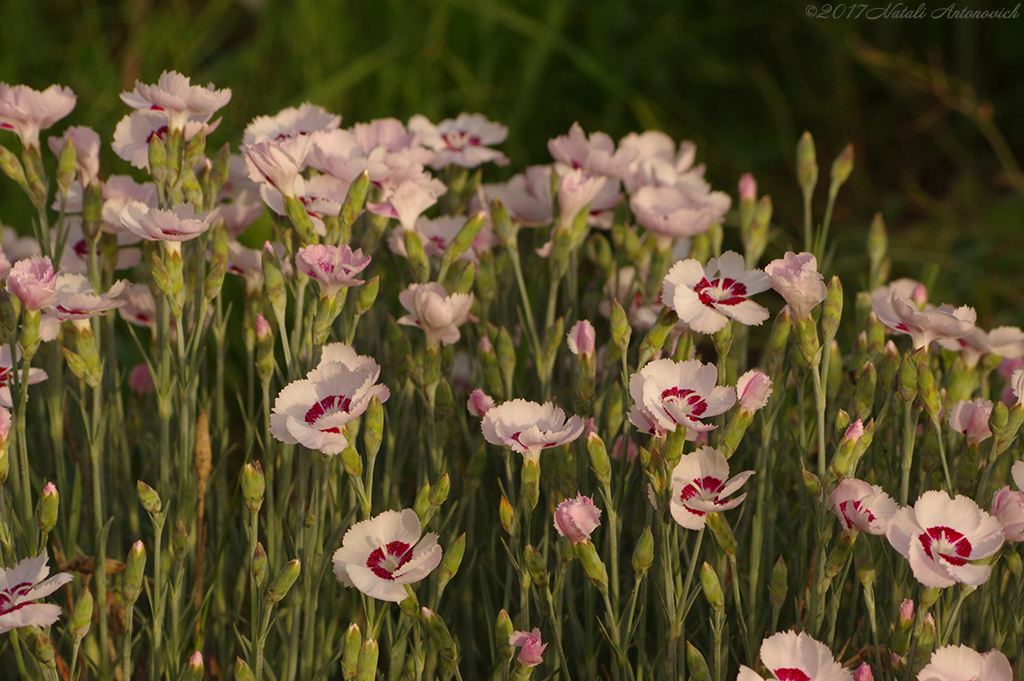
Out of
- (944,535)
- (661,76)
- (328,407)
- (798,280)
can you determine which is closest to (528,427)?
(328,407)

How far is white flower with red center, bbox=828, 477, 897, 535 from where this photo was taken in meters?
0.97

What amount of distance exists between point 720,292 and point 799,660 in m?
0.43

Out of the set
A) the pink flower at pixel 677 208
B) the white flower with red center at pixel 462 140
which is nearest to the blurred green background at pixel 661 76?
the white flower with red center at pixel 462 140

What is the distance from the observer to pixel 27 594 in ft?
3.04

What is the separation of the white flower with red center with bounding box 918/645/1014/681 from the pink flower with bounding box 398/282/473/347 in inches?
26.1

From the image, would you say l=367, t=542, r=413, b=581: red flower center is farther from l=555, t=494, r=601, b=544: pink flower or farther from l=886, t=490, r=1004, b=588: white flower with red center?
l=886, t=490, r=1004, b=588: white flower with red center

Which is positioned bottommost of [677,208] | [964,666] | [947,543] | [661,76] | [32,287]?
[964,666]

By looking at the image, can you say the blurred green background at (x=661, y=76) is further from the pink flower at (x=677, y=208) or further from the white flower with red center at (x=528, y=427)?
the white flower with red center at (x=528, y=427)

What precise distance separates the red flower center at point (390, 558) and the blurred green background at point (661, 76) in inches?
91.5

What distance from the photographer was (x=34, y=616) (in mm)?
891

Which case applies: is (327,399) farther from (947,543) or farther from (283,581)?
(947,543)

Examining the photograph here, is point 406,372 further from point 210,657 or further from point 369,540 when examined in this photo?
point 210,657

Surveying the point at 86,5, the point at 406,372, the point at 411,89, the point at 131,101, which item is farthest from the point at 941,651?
the point at 86,5

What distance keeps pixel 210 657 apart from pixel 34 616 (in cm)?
45
